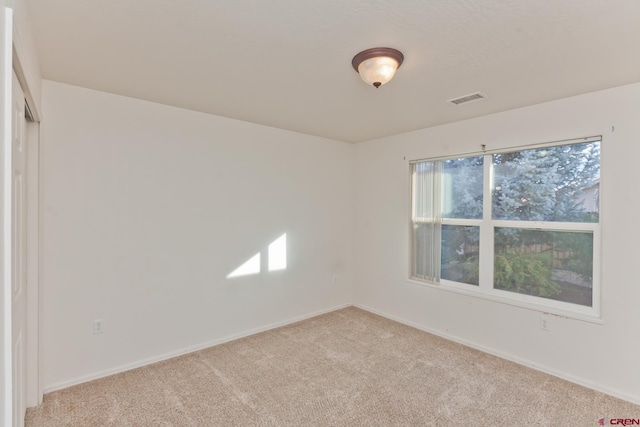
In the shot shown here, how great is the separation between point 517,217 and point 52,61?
3.99m

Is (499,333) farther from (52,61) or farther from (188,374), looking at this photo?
(52,61)

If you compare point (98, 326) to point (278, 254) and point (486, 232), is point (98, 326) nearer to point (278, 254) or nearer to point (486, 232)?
point (278, 254)

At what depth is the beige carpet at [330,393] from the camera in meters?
2.20

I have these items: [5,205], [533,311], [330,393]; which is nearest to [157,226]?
[5,205]

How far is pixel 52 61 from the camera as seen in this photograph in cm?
215

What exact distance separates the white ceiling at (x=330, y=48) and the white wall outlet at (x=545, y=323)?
76.0 inches

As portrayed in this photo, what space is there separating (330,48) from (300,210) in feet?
7.89

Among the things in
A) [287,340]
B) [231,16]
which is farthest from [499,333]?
[231,16]

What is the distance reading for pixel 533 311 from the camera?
2949 mm

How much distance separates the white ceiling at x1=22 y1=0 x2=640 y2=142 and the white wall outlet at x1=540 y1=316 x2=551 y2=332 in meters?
1.93

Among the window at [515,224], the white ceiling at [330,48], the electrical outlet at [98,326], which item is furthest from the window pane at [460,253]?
the electrical outlet at [98,326]

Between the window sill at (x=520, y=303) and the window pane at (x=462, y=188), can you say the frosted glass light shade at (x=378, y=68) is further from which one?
the window sill at (x=520, y=303)

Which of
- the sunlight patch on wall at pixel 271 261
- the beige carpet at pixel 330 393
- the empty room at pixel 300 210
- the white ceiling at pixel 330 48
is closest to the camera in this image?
the white ceiling at pixel 330 48

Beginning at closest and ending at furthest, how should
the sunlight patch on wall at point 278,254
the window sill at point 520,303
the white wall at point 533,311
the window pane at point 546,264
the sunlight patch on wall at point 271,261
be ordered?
the white wall at point 533,311 < the window sill at point 520,303 < the window pane at point 546,264 < the sunlight patch on wall at point 271,261 < the sunlight patch on wall at point 278,254
